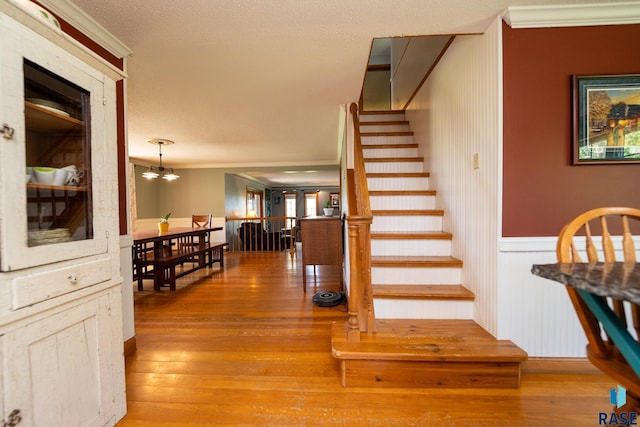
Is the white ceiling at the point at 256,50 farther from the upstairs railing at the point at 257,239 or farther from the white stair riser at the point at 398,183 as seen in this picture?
the upstairs railing at the point at 257,239

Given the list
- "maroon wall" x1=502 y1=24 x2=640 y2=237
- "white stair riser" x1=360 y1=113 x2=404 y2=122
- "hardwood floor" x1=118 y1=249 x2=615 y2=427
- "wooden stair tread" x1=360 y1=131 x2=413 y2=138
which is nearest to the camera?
"hardwood floor" x1=118 y1=249 x2=615 y2=427

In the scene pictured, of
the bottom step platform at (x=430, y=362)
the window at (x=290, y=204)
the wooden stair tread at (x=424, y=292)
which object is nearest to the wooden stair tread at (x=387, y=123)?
the wooden stair tread at (x=424, y=292)

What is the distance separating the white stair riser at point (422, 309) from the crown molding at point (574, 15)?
1842mm

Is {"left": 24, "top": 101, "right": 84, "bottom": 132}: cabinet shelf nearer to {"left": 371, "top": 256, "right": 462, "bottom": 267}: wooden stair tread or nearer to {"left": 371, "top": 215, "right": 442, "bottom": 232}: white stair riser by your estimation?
{"left": 371, "top": 256, "right": 462, "bottom": 267}: wooden stair tread

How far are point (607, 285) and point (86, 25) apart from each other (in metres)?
2.63

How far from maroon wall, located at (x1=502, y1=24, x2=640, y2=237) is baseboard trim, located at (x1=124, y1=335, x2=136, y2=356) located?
272 centimetres

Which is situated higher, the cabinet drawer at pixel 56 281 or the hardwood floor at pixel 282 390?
the cabinet drawer at pixel 56 281

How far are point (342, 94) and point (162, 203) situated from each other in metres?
6.15

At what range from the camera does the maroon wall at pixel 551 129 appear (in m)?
1.54

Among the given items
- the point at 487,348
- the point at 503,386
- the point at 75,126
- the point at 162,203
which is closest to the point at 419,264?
the point at 487,348

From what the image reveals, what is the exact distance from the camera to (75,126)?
3.77 feet

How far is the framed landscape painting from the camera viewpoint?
151 centimetres

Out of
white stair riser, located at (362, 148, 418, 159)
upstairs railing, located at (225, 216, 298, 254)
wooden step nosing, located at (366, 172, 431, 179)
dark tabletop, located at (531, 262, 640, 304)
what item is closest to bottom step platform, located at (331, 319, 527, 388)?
dark tabletop, located at (531, 262, 640, 304)

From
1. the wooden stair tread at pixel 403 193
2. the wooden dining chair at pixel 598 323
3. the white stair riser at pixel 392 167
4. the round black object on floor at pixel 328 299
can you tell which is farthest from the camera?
the white stair riser at pixel 392 167
